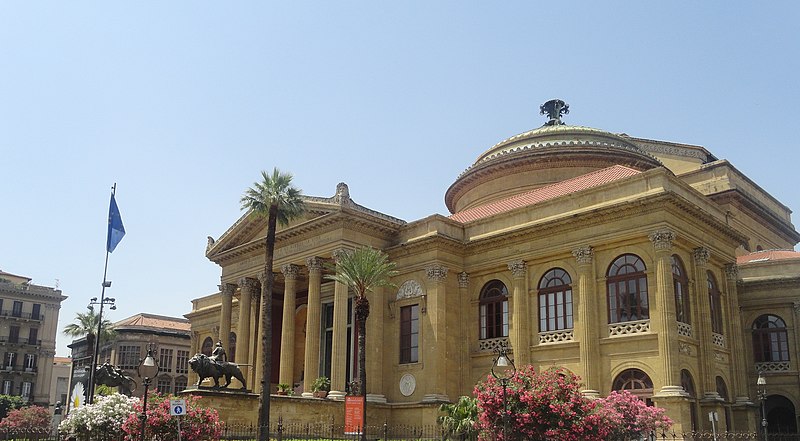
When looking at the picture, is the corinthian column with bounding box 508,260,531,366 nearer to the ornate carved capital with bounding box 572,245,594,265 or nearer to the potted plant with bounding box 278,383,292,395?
the ornate carved capital with bounding box 572,245,594,265

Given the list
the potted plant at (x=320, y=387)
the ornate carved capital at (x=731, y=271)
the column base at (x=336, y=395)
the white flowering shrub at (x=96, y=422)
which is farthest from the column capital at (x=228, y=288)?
the ornate carved capital at (x=731, y=271)

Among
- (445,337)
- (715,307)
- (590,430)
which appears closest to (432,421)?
(445,337)

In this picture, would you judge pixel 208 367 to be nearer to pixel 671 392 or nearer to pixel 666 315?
pixel 671 392

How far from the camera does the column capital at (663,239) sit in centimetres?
3103

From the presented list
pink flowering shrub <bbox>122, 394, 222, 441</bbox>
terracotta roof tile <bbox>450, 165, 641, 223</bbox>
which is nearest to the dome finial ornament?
terracotta roof tile <bbox>450, 165, 641, 223</bbox>

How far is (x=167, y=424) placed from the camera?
2525 cm

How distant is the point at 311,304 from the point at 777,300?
78.4 ft

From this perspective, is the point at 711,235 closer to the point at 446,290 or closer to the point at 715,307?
the point at 715,307

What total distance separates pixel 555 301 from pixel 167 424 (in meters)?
18.6

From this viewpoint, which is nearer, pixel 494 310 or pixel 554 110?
pixel 494 310

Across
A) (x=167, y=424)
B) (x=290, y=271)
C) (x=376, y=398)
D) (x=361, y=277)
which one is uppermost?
(x=290, y=271)

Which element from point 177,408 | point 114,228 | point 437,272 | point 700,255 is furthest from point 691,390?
point 114,228

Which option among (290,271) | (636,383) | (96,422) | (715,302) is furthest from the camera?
(290,271)

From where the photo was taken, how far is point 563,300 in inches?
1382
